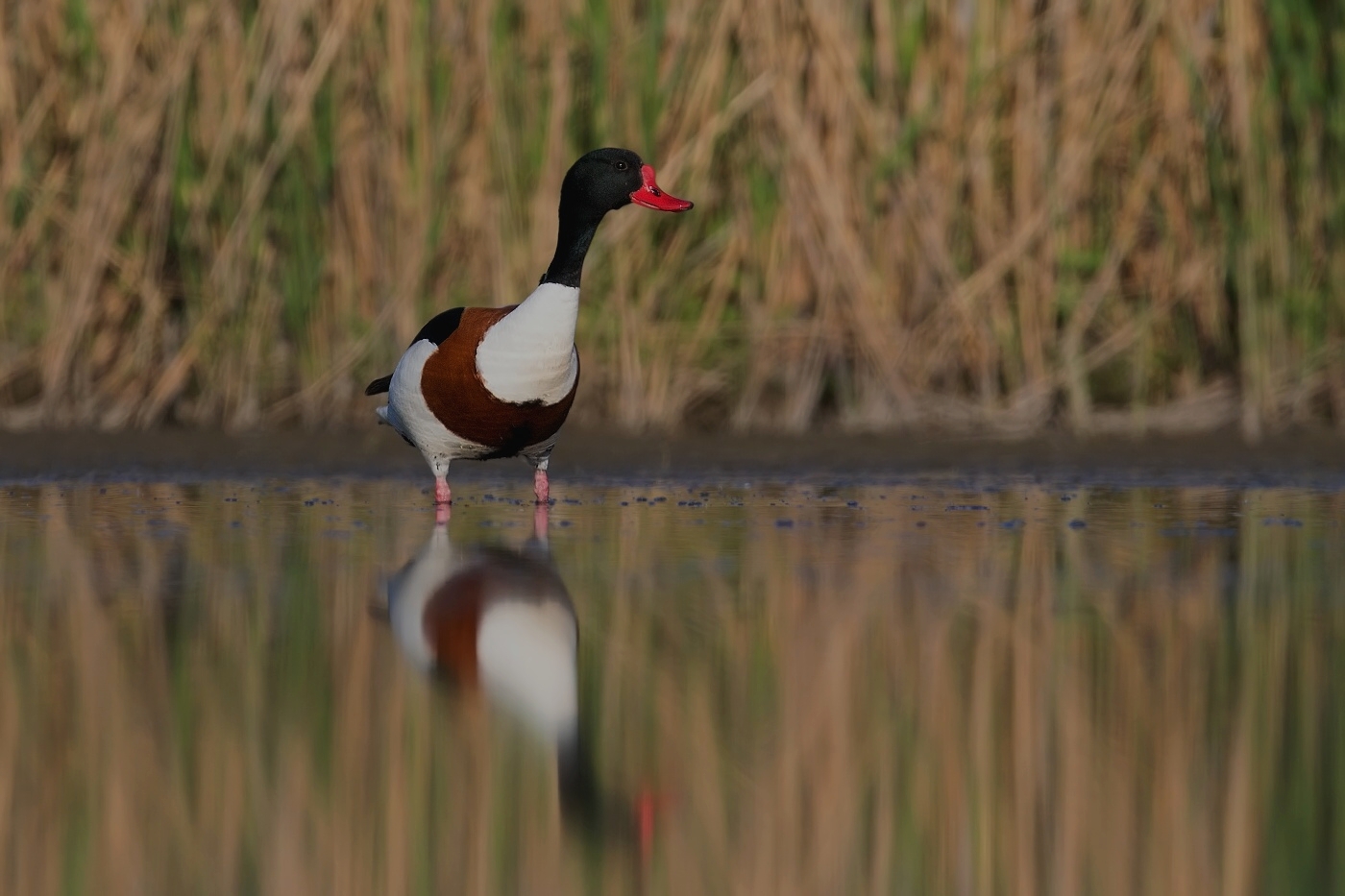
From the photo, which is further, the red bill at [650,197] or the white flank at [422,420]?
the red bill at [650,197]

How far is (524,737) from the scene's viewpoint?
405 cm

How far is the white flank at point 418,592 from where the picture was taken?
4.93 m

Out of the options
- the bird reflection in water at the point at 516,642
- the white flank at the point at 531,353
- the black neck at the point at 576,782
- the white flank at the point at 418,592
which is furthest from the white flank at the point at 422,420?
the black neck at the point at 576,782

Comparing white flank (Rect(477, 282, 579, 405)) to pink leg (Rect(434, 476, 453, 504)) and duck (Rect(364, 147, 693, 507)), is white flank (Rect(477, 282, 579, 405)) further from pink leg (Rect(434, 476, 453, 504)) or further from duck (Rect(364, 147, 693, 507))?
pink leg (Rect(434, 476, 453, 504))

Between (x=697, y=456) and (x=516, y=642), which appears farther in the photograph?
(x=697, y=456)

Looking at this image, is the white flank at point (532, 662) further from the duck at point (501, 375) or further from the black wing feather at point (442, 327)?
the black wing feather at point (442, 327)

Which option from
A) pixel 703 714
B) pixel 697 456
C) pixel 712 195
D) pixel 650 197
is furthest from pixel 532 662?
pixel 712 195

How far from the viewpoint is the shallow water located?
3.25 m

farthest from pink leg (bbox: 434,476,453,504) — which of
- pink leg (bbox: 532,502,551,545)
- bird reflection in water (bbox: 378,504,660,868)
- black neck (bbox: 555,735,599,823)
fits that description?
black neck (bbox: 555,735,599,823)

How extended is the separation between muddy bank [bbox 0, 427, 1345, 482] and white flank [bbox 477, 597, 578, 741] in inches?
134

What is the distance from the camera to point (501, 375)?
7.50 m

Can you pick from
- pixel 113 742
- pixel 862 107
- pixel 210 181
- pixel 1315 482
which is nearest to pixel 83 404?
pixel 210 181

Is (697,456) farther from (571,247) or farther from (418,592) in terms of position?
(418,592)

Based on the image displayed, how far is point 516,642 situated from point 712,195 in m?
5.05
